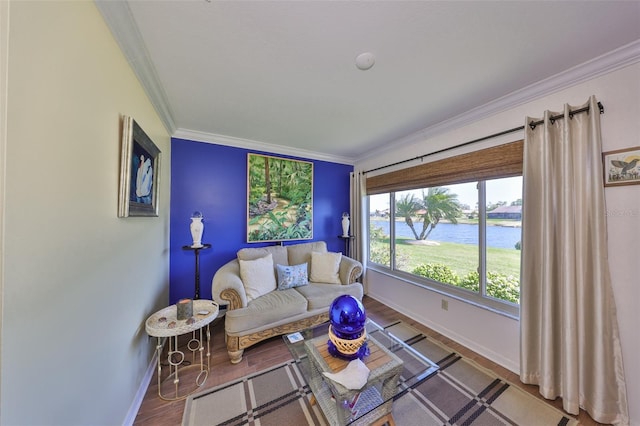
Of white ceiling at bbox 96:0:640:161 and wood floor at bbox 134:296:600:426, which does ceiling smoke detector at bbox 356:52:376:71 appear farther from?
wood floor at bbox 134:296:600:426

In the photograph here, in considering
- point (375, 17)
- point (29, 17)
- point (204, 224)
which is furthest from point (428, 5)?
point (204, 224)

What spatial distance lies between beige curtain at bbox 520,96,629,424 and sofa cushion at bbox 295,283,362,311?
158 cm

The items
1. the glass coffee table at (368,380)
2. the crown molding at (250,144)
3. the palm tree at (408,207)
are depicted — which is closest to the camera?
the glass coffee table at (368,380)

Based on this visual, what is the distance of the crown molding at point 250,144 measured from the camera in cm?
261

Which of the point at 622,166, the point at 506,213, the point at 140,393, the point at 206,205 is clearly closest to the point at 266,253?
the point at 206,205

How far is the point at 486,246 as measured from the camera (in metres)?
2.21

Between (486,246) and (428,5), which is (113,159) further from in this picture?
(486,246)

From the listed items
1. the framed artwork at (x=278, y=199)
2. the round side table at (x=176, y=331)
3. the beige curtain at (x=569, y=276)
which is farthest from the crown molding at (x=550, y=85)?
the round side table at (x=176, y=331)

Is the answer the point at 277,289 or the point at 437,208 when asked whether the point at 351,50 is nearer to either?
the point at 437,208

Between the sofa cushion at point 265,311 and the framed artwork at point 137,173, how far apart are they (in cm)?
119

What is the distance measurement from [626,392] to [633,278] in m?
0.73

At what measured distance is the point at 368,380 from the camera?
49.1 inches

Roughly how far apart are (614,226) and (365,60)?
2.03m

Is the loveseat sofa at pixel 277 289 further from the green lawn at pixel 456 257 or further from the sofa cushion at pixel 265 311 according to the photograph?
the green lawn at pixel 456 257
